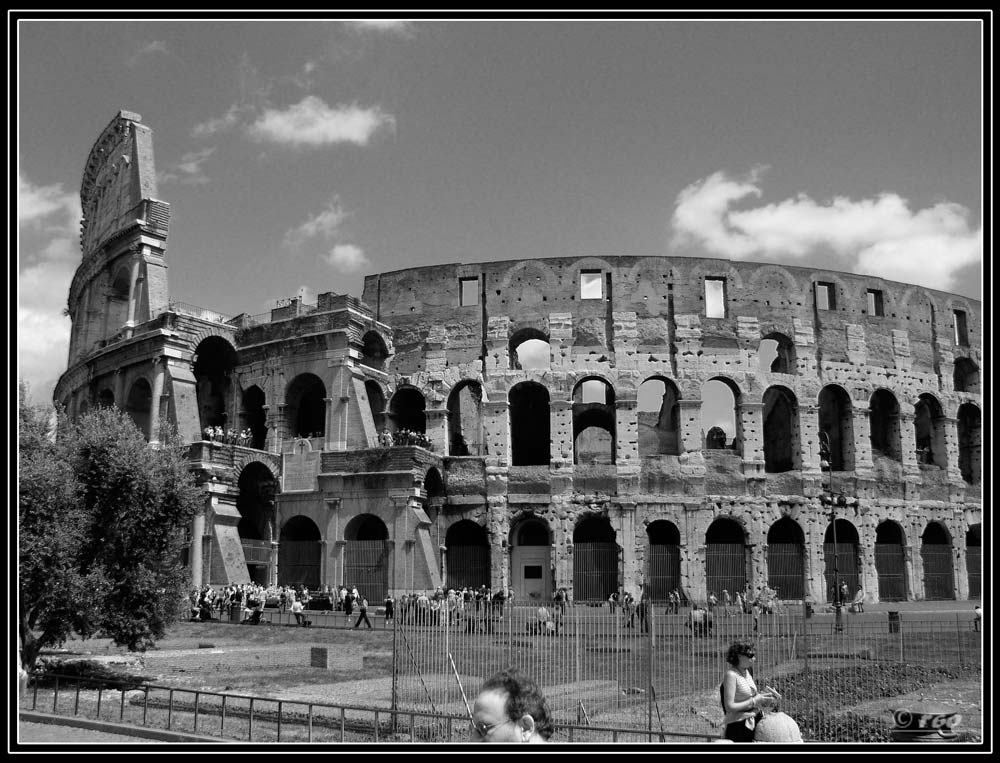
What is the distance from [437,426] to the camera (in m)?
36.1

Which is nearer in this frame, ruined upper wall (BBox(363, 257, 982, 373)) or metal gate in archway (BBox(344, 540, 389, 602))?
metal gate in archway (BBox(344, 540, 389, 602))

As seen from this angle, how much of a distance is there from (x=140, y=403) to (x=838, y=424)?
2642 cm

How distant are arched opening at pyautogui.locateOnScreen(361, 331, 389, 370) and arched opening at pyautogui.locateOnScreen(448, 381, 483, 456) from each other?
9.87ft

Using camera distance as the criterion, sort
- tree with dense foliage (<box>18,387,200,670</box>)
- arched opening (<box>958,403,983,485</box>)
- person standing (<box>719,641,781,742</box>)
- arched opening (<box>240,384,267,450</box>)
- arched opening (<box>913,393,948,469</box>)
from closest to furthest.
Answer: person standing (<box>719,641,781,742</box>)
tree with dense foliage (<box>18,387,200,670</box>)
arched opening (<box>240,384,267,450</box>)
arched opening (<box>913,393,948,469</box>)
arched opening (<box>958,403,983,485</box>)

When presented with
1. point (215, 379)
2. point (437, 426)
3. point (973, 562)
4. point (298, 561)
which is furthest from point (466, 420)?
point (973, 562)

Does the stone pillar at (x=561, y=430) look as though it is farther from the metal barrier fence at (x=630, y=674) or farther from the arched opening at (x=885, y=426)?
the metal barrier fence at (x=630, y=674)

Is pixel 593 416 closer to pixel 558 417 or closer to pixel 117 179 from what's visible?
pixel 558 417

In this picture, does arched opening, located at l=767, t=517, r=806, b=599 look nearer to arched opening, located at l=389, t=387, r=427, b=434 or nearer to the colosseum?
the colosseum

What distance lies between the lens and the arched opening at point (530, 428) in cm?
3928

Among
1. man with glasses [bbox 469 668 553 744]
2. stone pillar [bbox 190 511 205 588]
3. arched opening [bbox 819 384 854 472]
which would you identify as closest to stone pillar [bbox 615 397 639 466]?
arched opening [bbox 819 384 854 472]

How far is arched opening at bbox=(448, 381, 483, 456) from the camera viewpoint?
36719mm

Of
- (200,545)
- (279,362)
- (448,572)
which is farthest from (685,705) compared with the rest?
(279,362)
